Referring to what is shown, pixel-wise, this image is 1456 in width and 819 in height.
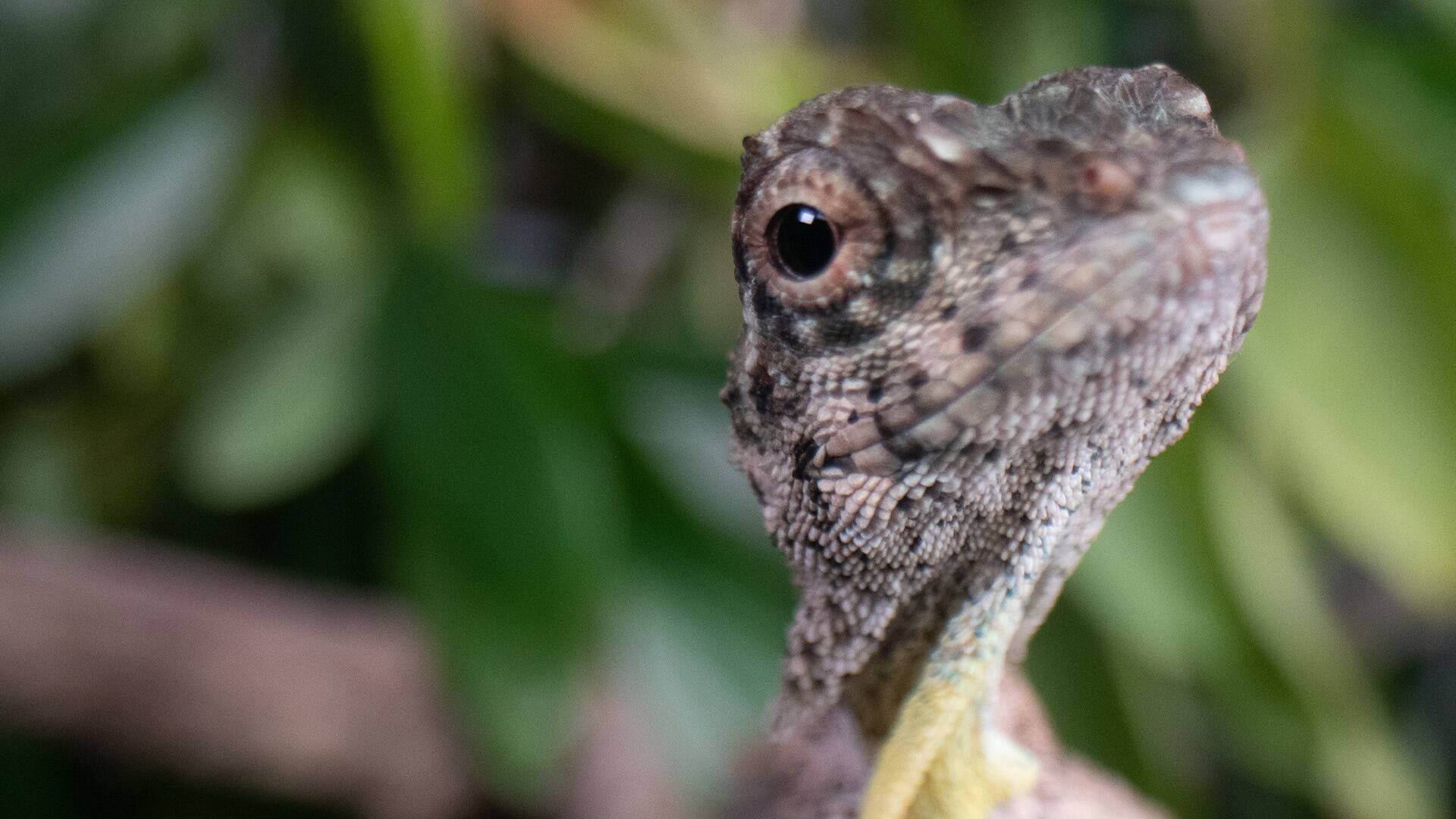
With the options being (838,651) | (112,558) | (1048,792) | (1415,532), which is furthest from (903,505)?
(112,558)

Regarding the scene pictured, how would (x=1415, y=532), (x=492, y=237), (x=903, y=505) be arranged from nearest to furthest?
1. (x=903, y=505)
2. (x=1415, y=532)
3. (x=492, y=237)

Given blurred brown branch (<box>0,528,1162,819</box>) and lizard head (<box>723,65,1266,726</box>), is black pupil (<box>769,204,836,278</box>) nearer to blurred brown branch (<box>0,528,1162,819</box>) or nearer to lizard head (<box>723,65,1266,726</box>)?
lizard head (<box>723,65,1266,726</box>)

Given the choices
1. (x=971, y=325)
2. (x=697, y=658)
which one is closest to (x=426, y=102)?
(x=697, y=658)

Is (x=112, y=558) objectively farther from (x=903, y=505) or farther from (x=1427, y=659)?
(x=1427, y=659)

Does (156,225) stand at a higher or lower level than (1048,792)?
higher

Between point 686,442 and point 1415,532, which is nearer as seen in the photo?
point 1415,532

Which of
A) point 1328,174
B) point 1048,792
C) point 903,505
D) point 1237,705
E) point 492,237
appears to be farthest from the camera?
point 492,237

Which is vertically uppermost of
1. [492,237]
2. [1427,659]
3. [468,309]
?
[492,237]

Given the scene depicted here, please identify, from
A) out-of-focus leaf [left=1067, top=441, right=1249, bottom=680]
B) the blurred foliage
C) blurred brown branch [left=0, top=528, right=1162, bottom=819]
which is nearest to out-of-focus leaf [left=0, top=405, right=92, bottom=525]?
the blurred foliage
